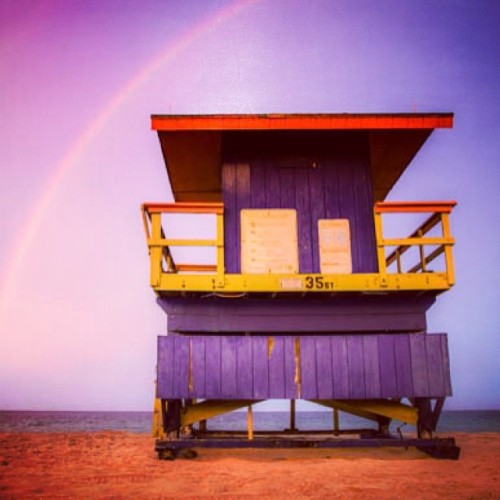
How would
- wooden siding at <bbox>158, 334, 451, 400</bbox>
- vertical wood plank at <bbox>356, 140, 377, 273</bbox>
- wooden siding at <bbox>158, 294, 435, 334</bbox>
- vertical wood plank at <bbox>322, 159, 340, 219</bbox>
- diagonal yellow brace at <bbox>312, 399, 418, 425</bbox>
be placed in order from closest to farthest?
wooden siding at <bbox>158, 334, 451, 400</bbox>
wooden siding at <bbox>158, 294, 435, 334</bbox>
diagonal yellow brace at <bbox>312, 399, 418, 425</bbox>
vertical wood plank at <bbox>356, 140, 377, 273</bbox>
vertical wood plank at <bbox>322, 159, 340, 219</bbox>

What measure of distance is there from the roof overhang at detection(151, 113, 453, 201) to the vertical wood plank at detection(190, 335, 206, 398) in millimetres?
4053

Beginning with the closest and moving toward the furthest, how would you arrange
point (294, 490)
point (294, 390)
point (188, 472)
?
1. point (294, 490)
2. point (188, 472)
3. point (294, 390)

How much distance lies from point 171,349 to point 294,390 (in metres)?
2.34

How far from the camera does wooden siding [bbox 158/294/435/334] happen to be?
8.97 m

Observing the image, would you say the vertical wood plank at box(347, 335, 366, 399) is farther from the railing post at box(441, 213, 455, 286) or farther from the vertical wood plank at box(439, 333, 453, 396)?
the railing post at box(441, 213, 455, 286)

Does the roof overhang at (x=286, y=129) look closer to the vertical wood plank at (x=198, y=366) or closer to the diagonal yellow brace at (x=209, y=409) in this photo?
the vertical wood plank at (x=198, y=366)

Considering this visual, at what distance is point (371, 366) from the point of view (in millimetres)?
8781

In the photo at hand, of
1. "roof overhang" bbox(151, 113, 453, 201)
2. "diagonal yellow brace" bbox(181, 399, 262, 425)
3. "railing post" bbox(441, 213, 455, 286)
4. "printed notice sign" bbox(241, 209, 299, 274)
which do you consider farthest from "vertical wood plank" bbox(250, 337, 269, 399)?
"roof overhang" bbox(151, 113, 453, 201)

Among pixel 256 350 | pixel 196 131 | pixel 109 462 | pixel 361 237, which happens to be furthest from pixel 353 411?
pixel 196 131

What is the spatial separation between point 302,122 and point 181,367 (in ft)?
16.8

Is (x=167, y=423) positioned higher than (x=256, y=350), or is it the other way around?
(x=256, y=350)

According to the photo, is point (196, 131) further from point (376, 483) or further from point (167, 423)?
point (376, 483)

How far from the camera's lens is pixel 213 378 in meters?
8.73

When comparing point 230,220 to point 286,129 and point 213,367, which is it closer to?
point 286,129
